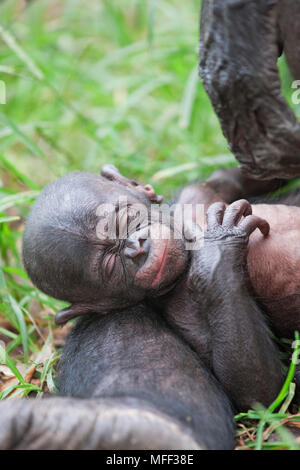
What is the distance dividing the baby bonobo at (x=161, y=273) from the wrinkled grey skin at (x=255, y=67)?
62 cm

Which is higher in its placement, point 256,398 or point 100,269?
point 100,269

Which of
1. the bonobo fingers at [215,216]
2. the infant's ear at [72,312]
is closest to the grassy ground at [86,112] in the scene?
the infant's ear at [72,312]

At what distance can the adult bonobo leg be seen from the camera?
7.16ft

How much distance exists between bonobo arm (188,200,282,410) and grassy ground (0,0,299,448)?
41.5 inches

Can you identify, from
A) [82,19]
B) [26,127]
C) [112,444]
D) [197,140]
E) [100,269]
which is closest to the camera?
[112,444]

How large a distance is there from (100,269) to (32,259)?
1.26 feet

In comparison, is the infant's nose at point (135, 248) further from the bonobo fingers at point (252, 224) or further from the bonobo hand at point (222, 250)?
the bonobo fingers at point (252, 224)

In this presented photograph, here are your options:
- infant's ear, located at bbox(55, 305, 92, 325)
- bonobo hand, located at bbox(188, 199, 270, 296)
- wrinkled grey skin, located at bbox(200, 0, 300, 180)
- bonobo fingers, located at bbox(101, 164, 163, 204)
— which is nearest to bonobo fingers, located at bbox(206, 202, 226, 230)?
bonobo hand, located at bbox(188, 199, 270, 296)

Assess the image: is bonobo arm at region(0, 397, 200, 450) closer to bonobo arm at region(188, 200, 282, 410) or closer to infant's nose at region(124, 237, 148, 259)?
bonobo arm at region(188, 200, 282, 410)

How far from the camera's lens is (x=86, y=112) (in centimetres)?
669

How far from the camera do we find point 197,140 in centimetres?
556

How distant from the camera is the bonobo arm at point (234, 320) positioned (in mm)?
2709
